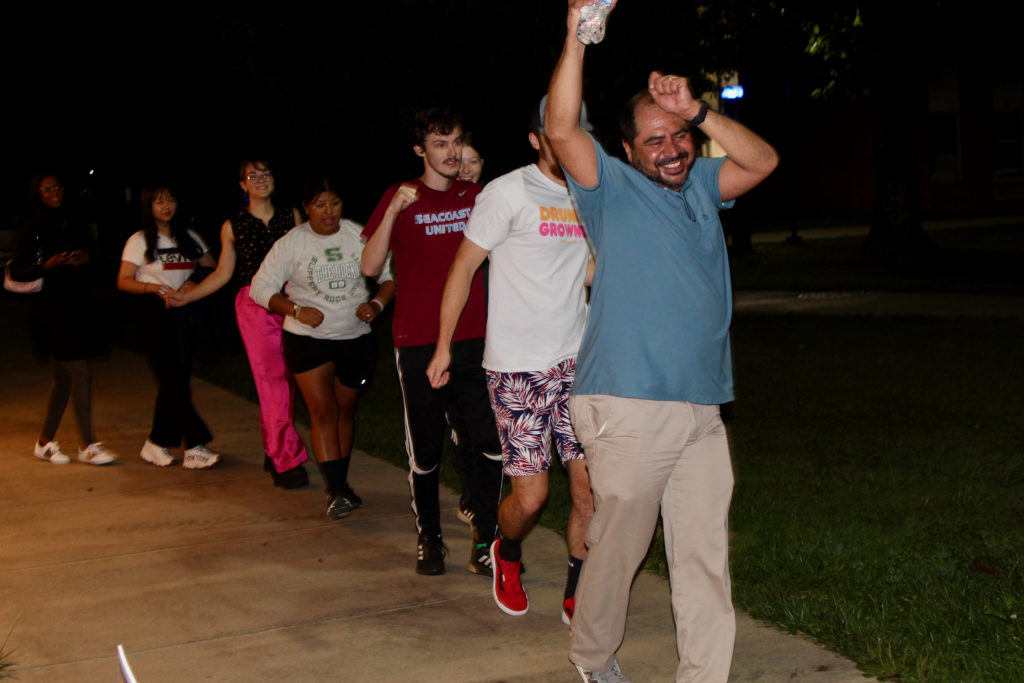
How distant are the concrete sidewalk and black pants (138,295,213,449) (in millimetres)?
327

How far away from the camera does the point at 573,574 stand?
192 inches

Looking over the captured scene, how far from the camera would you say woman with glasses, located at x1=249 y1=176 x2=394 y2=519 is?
6539mm

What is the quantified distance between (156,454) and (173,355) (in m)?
0.72

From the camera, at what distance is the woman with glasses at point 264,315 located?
7297 mm

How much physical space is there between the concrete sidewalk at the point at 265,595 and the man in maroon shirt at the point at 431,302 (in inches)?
21.3

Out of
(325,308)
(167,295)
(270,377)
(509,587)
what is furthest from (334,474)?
(509,587)

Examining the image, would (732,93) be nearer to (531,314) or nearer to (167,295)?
(167,295)

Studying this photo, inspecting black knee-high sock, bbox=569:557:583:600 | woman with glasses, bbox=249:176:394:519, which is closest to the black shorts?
woman with glasses, bbox=249:176:394:519

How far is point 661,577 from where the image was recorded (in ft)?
17.7

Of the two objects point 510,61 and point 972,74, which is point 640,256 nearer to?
point 510,61

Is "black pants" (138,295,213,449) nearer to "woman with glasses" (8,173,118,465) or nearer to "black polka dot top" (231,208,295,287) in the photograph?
"woman with glasses" (8,173,118,465)

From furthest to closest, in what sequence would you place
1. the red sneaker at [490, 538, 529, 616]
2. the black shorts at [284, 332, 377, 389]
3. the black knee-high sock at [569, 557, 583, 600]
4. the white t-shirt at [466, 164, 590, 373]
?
the black shorts at [284, 332, 377, 389]
the red sneaker at [490, 538, 529, 616]
the black knee-high sock at [569, 557, 583, 600]
the white t-shirt at [466, 164, 590, 373]

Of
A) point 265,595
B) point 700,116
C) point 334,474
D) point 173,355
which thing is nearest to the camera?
point 700,116

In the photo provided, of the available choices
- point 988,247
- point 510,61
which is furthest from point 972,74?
point 510,61
